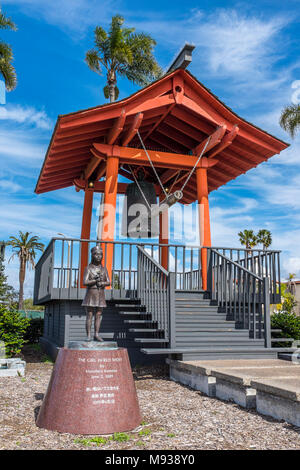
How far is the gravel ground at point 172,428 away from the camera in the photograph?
4.04 metres

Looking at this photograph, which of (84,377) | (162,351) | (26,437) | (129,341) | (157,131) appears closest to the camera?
(26,437)

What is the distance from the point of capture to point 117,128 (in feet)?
32.7

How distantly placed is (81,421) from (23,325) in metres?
6.48

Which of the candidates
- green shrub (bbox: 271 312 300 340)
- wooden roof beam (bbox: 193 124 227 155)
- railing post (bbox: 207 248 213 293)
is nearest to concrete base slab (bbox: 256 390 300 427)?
railing post (bbox: 207 248 213 293)

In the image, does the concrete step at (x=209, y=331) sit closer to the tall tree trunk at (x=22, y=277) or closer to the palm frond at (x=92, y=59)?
the palm frond at (x=92, y=59)

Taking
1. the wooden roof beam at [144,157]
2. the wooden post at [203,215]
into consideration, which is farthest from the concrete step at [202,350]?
the wooden roof beam at [144,157]

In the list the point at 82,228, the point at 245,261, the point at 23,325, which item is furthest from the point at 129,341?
the point at 82,228

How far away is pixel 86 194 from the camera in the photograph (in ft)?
43.2

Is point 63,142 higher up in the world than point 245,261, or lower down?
higher up

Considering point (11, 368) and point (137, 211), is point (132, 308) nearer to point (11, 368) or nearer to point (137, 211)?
point (137, 211)

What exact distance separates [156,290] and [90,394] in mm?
4022

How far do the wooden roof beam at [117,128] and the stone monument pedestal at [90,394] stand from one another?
634cm

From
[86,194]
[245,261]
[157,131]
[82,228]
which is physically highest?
[157,131]
